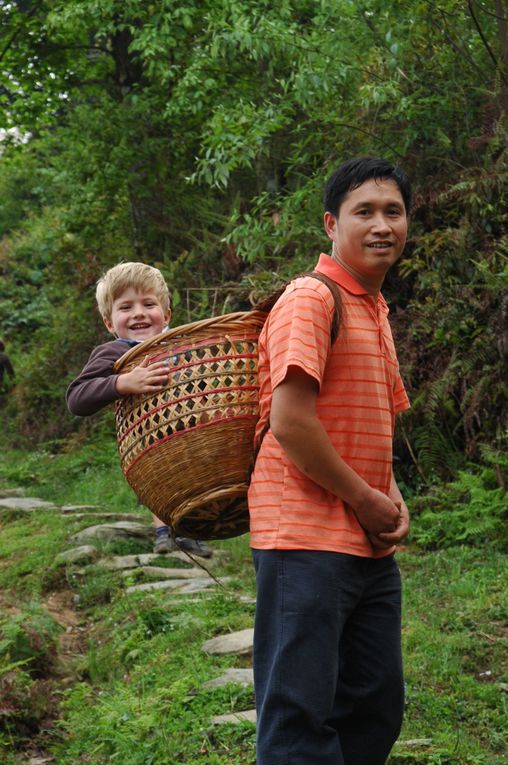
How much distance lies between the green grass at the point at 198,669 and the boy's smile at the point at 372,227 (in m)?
2.05

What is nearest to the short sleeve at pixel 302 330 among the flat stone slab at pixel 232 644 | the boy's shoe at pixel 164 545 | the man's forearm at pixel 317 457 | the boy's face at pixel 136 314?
the man's forearm at pixel 317 457

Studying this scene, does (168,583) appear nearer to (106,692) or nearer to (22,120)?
(106,692)

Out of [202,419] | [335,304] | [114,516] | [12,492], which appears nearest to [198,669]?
[202,419]

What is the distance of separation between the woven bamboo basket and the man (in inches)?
5.5

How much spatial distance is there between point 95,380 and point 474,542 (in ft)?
14.6

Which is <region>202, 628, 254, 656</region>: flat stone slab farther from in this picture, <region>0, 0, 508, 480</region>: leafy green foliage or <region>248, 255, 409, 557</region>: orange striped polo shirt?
<region>248, 255, 409, 557</region>: orange striped polo shirt

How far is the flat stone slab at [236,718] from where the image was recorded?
14.6ft

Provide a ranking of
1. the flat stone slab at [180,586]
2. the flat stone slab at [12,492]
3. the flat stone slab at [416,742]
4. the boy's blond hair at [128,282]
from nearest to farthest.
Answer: the boy's blond hair at [128,282]
the flat stone slab at [416,742]
the flat stone slab at [180,586]
the flat stone slab at [12,492]

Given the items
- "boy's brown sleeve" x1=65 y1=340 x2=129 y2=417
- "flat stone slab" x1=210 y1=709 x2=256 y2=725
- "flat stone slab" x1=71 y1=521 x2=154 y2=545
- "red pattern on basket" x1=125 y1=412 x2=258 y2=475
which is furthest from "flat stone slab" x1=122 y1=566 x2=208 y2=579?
"red pattern on basket" x1=125 y1=412 x2=258 y2=475

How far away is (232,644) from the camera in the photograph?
5.49 metres

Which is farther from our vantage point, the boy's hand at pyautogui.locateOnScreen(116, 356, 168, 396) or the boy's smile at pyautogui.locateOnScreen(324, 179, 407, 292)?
the boy's hand at pyautogui.locateOnScreen(116, 356, 168, 396)

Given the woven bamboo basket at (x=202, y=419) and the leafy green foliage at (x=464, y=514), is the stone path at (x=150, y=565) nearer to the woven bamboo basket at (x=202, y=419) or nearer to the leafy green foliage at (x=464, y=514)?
the leafy green foliage at (x=464, y=514)

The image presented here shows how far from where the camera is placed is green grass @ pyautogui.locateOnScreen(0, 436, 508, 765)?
439cm

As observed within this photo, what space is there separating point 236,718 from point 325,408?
218cm
